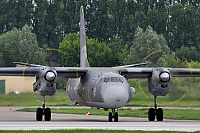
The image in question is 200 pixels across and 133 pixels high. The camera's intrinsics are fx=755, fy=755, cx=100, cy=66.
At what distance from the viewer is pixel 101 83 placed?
3653 centimetres

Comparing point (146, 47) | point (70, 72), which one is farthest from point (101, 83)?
point (146, 47)

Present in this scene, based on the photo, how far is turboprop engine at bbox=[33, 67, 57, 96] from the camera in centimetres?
3678

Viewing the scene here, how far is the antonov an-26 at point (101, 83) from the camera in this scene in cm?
3569

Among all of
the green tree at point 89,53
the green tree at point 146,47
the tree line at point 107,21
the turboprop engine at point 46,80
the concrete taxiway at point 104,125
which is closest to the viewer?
the concrete taxiway at point 104,125

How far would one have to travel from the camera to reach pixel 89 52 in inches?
3233

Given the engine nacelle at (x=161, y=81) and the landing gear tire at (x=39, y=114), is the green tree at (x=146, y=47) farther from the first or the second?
the landing gear tire at (x=39, y=114)

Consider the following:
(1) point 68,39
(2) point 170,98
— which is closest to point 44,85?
(2) point 170,98

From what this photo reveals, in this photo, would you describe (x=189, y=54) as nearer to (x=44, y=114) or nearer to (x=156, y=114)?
(x=156, y=114)

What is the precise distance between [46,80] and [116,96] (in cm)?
384

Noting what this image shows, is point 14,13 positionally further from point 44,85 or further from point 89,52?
point 44,85

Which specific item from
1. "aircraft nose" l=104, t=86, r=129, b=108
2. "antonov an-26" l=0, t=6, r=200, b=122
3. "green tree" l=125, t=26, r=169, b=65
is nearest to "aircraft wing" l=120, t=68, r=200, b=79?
"antonov an-26" l=0, t=6, r=200, b=122

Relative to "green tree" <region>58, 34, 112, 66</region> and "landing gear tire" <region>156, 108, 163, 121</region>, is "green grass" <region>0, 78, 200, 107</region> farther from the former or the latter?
"green tree" <region>58, 34, 112, 66</region>

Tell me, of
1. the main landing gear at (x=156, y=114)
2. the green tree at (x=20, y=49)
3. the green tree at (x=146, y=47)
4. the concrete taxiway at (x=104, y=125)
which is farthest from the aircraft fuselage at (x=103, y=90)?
the green tree at (x=146, y=47)

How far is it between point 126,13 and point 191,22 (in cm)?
1124
